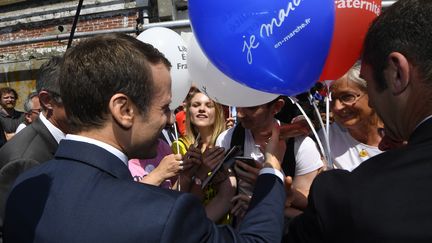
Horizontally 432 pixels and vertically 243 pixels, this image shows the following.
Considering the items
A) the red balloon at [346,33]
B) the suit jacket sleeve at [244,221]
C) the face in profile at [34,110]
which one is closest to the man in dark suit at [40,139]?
the suit jacket sleeve at [244,221]

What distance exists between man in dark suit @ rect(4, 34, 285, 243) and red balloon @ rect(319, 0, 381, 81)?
821mm

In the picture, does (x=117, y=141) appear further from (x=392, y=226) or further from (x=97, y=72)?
(x=392, y=226)

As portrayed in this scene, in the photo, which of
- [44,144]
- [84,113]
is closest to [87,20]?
[44,144]

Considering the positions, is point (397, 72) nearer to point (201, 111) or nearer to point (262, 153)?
point (262, 153)

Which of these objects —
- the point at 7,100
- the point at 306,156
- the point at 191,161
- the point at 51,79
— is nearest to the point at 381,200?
the point at 306,156

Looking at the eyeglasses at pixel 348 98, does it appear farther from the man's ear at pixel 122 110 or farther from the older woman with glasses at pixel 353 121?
the man's ear at pixel 122 110

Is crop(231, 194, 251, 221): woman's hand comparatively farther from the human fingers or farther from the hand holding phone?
the human fingers

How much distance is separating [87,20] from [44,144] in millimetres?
7233

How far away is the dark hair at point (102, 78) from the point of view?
3.59 ft

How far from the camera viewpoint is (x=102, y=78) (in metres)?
1.09

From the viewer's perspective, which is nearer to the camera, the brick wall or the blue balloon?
the blue balloon

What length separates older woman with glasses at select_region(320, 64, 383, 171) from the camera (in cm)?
213

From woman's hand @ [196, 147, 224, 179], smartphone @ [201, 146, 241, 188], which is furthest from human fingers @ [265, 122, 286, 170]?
woman's hand @ [196, 147, 224, 179]

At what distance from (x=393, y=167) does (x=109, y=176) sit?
731 mm
